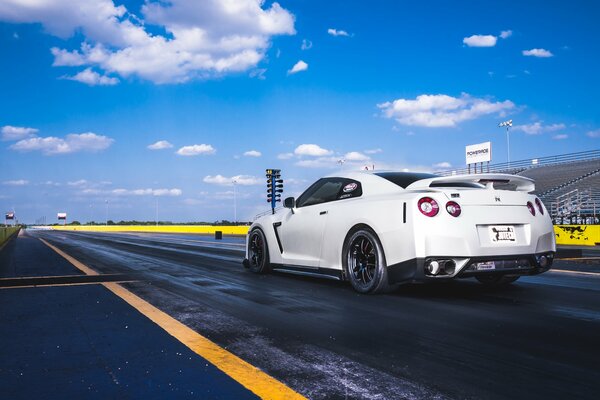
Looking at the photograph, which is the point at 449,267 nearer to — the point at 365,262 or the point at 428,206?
the point at 428,206

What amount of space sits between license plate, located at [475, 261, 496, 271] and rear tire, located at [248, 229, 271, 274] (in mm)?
3670

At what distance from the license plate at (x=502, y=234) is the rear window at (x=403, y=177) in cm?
100

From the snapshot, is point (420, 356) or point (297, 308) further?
point (297, 308)

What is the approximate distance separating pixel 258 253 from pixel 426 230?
3862 mm

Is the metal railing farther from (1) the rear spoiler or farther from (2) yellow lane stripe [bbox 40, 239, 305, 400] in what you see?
(2) yellow lane stripe [bbox 40, 239, 305, 400]

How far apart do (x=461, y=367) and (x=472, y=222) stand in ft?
8.51

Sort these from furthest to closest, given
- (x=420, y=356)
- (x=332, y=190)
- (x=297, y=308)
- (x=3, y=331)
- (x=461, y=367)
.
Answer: (x=332, y=190)
(x=297, y=308)
(x=3, y=331)
(x=420, y=356)
(x=461, y=367)

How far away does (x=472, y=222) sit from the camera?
17.5 feet

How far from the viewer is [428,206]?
17.6 feet

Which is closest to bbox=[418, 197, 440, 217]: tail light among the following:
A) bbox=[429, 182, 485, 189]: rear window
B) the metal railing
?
bbox=[429, 182, 485, 189]: rear window

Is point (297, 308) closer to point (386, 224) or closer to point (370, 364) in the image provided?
point (386, 224)

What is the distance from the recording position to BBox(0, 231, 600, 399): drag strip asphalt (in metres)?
2.70

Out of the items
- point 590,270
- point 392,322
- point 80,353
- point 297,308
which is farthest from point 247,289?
point 590,270

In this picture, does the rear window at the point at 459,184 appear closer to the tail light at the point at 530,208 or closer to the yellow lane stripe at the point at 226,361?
the tail light at the point at 530,208
